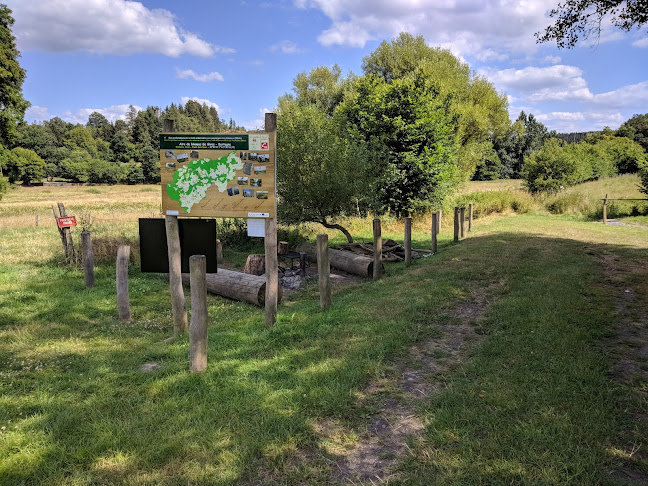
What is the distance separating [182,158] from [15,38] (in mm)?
28830

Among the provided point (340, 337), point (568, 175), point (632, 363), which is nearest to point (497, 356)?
point (632, 363)

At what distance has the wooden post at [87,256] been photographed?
913 cm

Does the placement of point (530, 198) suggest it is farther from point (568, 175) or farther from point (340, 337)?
point (340, 337)

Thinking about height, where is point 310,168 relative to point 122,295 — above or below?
above

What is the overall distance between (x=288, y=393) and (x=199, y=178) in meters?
3.49

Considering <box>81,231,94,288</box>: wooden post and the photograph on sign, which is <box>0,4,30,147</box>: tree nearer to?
<box>81,231,94,288</box>: wooden post

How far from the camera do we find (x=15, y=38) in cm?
2594

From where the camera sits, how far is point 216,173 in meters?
6.04

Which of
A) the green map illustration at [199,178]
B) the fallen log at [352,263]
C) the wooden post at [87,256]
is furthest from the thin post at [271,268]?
the wooden post at [87,256]

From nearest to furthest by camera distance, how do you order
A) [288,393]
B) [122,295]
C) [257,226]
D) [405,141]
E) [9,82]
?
[288,393]
[257,226]
[122,295]
[405,141]
[9,82]

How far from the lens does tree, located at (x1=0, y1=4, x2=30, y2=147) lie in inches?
990

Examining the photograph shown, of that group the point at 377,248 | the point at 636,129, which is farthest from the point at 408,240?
the point at 636,129

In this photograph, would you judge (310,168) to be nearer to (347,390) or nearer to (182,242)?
(182,242)

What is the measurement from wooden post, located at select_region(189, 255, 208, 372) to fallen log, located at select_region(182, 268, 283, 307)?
10.6ft
